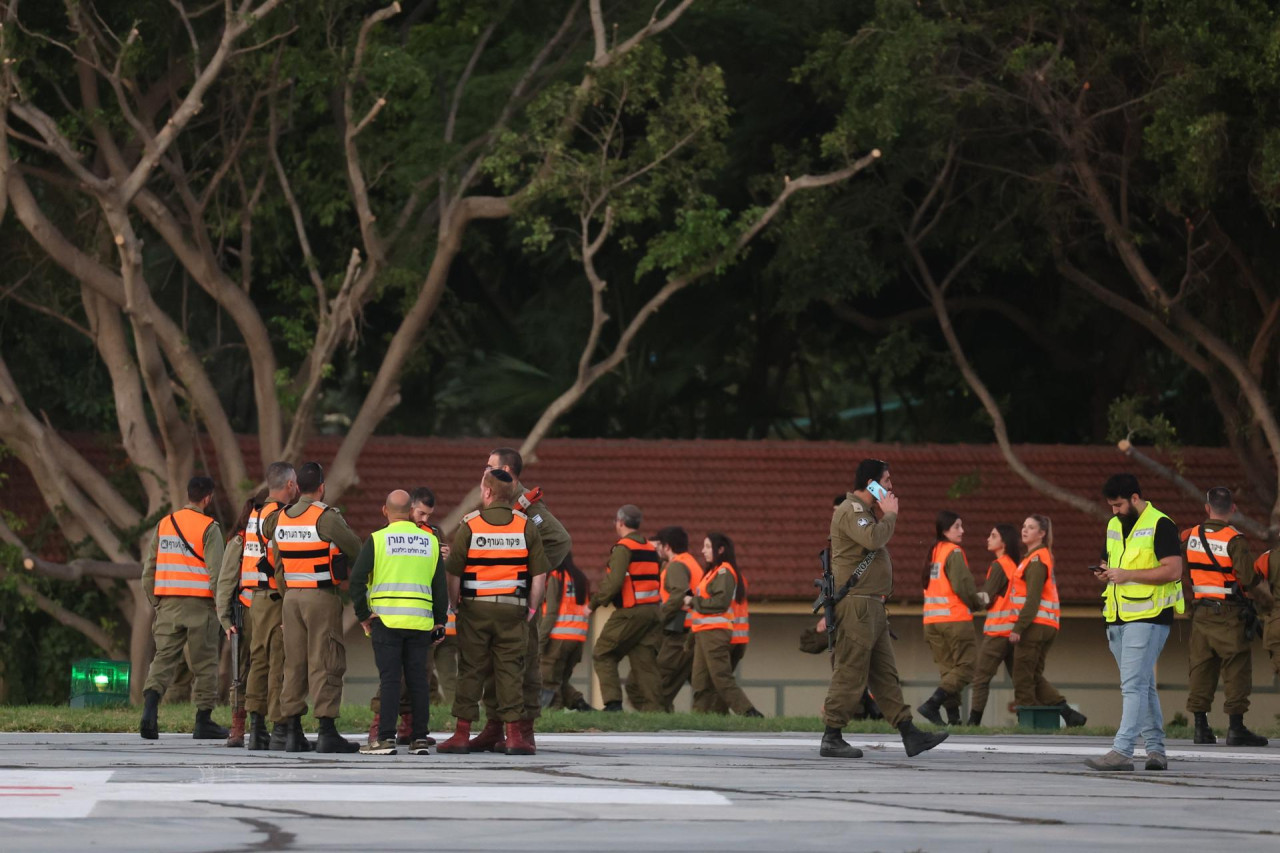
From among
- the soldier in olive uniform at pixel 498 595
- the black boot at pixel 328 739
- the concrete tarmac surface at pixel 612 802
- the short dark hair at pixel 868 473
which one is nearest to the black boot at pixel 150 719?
the concrete tarmac surface at pixel 612 802

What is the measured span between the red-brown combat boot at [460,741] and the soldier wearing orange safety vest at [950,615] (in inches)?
285

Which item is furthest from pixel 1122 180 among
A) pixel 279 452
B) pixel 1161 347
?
pixel 279 452

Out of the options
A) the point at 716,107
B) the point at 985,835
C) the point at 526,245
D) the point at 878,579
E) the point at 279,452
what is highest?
the point at 716,107

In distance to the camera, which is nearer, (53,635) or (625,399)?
(53,635)

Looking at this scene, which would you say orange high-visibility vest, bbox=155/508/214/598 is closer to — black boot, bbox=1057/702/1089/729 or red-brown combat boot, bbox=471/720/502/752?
red-brown combat boot, bbox=471/720/502/752

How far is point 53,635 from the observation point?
25.1m

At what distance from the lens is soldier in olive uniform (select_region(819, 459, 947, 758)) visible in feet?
43.2

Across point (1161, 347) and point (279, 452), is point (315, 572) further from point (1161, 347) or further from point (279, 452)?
point (1161, 347)

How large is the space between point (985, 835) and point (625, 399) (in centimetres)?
2014

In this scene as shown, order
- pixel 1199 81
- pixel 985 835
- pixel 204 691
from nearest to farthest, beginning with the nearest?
1. pixel 985 835
2. pixel 204 691
3. pixel 1199 81

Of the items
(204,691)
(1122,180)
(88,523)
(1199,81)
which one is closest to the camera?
(204,691)

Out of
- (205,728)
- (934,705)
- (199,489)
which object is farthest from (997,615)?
(199,489)

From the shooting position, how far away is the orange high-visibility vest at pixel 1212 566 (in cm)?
1667

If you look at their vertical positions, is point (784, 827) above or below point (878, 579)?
below
